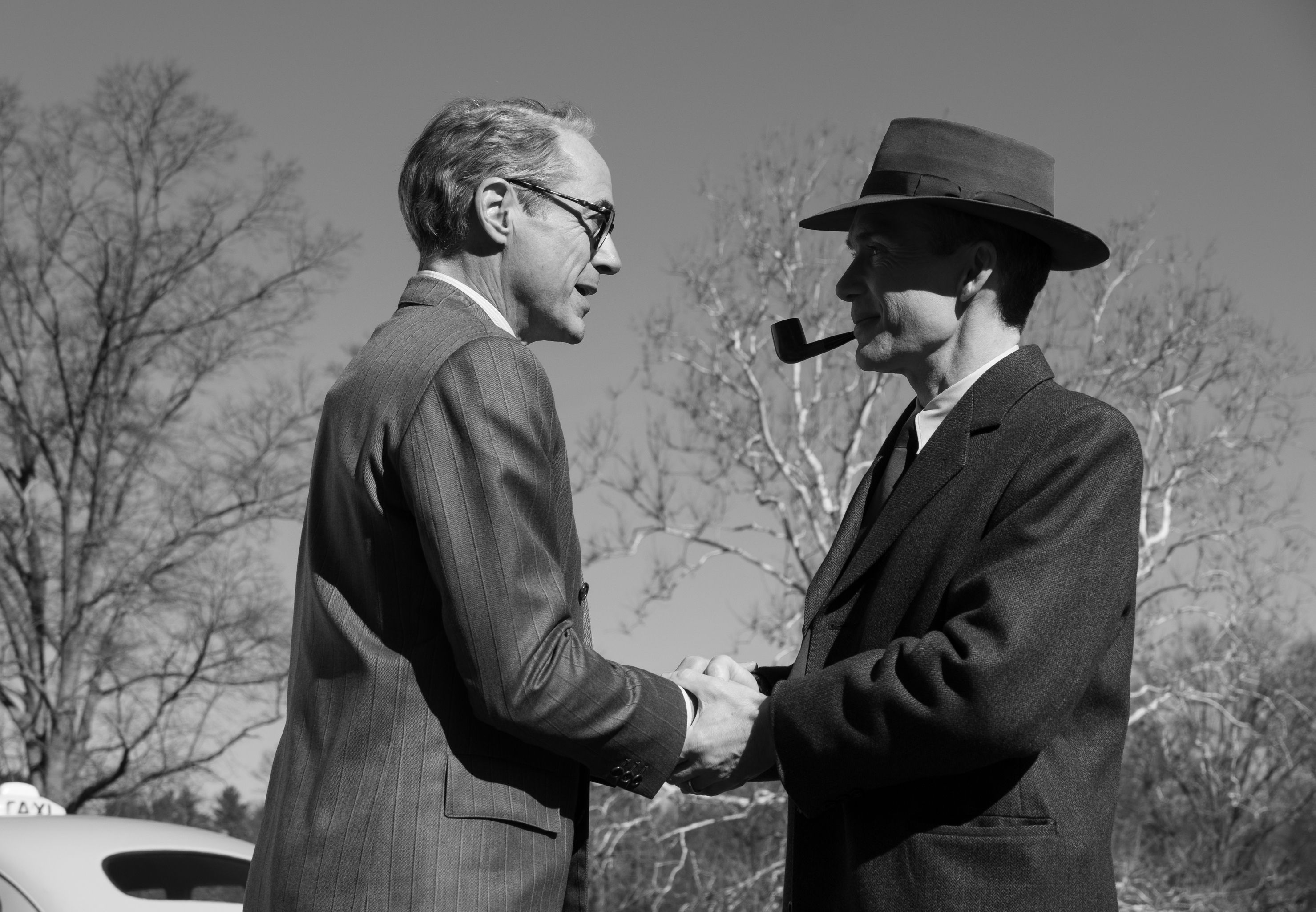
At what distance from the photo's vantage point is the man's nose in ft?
8.55

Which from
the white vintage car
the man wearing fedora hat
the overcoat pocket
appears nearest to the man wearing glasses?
the man wearing fedora hat

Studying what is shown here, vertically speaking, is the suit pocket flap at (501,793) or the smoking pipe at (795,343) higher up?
the smoking pipe at (795,343)

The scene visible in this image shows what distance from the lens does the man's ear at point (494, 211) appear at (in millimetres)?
2465

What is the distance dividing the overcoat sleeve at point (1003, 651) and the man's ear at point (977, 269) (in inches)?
13.9

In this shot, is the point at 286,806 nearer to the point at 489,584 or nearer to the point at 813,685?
the point at 489,584

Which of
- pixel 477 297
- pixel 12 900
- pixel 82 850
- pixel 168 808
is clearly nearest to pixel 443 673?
pixel 477 297

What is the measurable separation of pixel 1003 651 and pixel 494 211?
3.65ft

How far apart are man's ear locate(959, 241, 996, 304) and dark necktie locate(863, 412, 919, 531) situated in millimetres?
250

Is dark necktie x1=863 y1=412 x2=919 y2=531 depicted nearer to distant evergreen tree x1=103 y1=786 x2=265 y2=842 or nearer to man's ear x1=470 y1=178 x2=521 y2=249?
man's ear x1=470 y1=178 x2=521 y2=249

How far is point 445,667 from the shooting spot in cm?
212

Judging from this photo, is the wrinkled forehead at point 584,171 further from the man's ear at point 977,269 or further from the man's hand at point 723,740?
the man's hand at point 723,740

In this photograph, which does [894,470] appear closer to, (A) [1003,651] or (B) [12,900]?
(A) [1003,651]

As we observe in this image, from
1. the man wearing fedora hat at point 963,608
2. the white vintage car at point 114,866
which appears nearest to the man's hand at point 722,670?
the man wearing fedora hat at point 963,608

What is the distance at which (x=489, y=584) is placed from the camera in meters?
2.07
